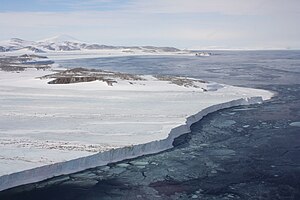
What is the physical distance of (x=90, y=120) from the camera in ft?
52.8

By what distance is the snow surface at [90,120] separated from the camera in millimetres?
11164

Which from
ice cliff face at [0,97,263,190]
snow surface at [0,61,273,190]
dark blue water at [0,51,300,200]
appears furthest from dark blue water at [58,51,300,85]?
ice cliff face at [0,97,263,190]

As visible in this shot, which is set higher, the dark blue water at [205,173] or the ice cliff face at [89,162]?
the ice cliff face at [89,162]

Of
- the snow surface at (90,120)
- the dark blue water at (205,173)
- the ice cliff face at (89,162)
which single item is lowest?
the dark blue water at (205,173)

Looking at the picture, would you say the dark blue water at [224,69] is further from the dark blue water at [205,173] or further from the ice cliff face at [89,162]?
the ice cliff face at [89,162]

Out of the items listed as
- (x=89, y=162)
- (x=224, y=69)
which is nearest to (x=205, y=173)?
(x=89, y=162)

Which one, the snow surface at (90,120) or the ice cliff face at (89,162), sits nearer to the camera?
the ice cliff face at (89,162)

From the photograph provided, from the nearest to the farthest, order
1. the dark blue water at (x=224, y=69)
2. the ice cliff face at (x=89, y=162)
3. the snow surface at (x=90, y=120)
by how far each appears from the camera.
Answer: the ice cliff face at (x=89, y=162)
the snow surface at (x=90, y=120)
the dark blue water at (x=224, y=69)

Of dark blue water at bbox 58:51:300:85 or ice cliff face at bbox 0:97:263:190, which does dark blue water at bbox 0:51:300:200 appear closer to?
ice cliff face at bbox 0:97:263:190

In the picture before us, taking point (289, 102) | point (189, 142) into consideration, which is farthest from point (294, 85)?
point (189, 142)

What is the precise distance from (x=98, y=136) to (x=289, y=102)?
41.8ft

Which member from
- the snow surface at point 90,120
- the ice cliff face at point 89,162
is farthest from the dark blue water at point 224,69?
the ice cliff face at point 89,162

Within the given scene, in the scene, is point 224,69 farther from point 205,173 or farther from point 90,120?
point 205,173

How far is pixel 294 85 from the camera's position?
2900cm
